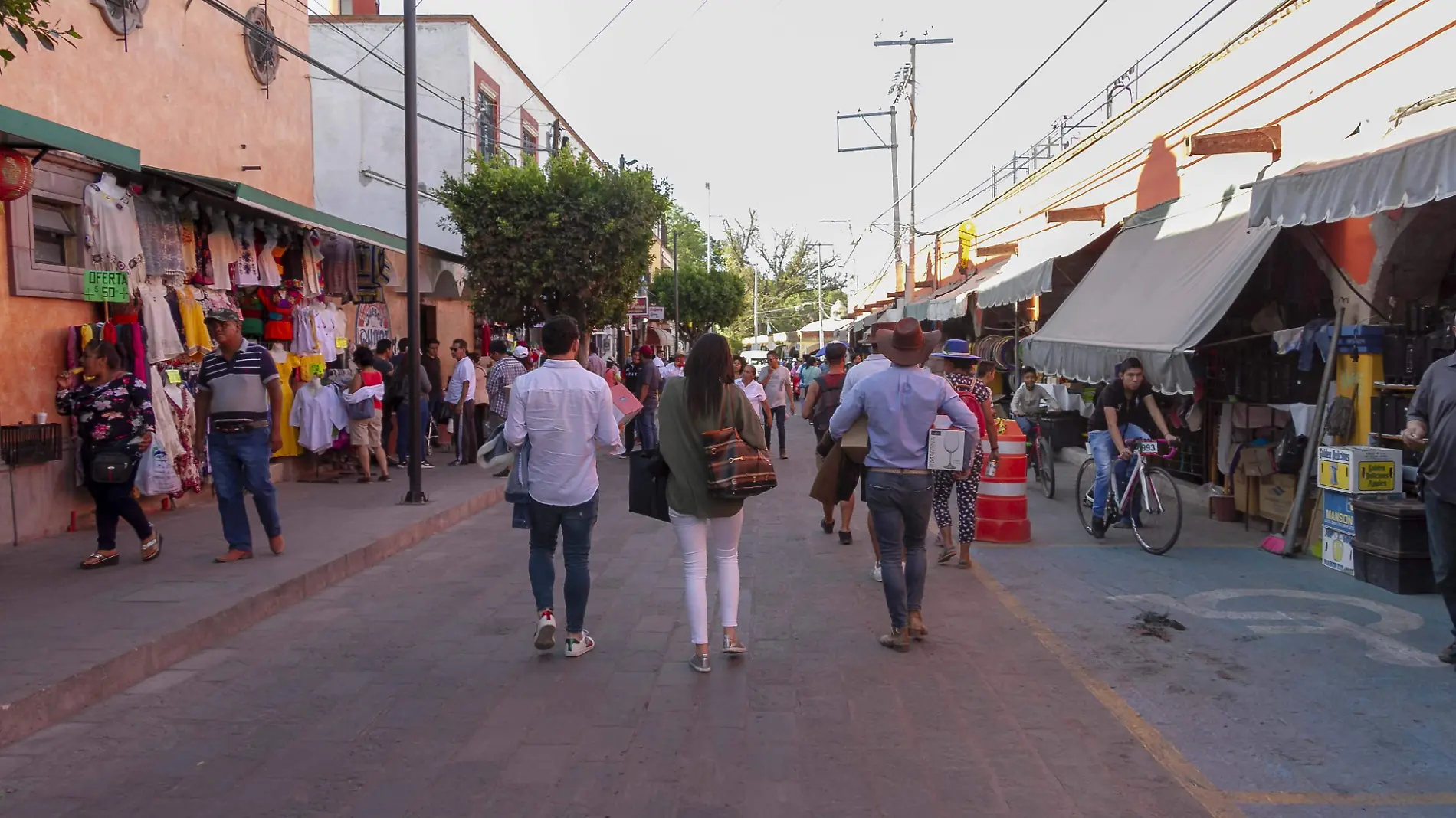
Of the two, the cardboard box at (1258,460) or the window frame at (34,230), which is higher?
the window frame at (34,230)

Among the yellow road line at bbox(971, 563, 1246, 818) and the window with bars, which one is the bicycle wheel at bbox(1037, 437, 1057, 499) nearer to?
the yellow road line at bbox(971, 563, 1246, 818)

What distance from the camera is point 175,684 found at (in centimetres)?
560

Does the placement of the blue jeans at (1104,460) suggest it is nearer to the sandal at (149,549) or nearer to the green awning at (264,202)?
the sandal at (149,549)

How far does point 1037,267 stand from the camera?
1405 cm

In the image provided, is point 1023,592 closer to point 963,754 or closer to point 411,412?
point 963,754

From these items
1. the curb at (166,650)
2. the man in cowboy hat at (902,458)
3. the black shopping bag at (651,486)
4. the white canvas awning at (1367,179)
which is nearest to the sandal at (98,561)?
the curb at (166,650)

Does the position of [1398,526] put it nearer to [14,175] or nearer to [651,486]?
[651,486]

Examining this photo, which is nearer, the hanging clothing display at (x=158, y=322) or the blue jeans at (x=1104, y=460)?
the blue jeans at (x=1104, y=460)

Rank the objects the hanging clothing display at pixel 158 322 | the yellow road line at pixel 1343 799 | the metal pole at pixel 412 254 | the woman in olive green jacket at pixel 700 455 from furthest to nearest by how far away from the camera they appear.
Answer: the metal pole at pixel 412 254 → the hanging clothing display at pixel 158 322 → the woman in olive green jacket at pixel 700 455 → the yellow road line at pixel 1343 799

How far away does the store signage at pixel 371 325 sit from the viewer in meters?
15.5

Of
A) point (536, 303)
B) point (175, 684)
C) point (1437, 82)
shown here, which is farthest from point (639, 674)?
point (536, 303)

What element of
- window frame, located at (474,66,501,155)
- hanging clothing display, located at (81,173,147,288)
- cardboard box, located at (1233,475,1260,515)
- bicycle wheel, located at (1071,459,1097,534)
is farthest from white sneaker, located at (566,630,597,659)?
window frame, located at (474,66,501,155)

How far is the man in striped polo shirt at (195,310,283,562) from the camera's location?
7.91 metres

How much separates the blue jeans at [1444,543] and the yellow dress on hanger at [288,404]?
11.8 metres
